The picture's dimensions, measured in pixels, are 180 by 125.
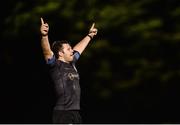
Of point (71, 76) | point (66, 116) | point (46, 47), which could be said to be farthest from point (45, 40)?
point (66, 116)

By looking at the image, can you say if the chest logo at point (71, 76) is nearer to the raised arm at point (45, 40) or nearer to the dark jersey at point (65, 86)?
the dark jersey at point (65, 86)

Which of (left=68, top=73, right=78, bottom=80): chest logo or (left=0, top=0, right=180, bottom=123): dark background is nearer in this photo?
(left=68, top=73, right=78, bottom=80): chest logo

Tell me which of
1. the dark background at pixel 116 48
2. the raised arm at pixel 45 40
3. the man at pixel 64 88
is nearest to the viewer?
the raised arm at pixel 45 40

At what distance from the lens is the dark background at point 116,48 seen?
17.2 metres

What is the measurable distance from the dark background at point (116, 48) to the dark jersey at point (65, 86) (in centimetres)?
1023

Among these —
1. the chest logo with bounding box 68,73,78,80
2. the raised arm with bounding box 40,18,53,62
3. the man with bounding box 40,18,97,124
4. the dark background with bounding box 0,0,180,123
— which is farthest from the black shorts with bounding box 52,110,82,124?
the dark background with bounding box 0,0,180,123

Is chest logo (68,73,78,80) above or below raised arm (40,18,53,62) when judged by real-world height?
below

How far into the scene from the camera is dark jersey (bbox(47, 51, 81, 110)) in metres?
6.68

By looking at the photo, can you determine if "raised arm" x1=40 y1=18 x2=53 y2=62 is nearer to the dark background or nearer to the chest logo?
the chest logo

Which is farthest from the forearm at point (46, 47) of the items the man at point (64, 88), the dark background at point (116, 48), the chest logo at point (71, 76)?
the dark background at point (116, 48)

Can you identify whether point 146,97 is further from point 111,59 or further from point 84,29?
point 84,29

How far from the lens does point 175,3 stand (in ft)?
56.8

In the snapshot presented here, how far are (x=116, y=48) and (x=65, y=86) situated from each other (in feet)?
35.8

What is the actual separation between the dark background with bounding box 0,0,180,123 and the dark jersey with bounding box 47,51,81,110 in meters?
10.2
